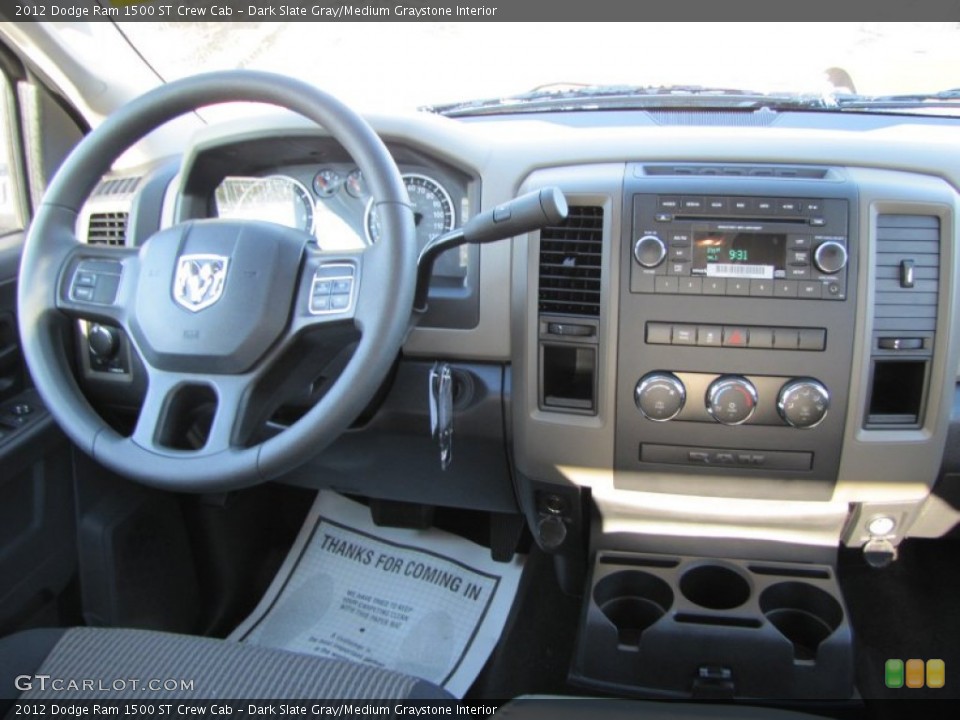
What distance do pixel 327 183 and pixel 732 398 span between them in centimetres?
85

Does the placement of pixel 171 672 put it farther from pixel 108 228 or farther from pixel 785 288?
pixel 785 288

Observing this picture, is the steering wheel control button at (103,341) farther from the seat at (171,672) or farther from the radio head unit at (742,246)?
the radio head unit at (742,246)

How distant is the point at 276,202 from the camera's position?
1.55m

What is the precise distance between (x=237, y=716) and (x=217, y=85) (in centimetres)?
88

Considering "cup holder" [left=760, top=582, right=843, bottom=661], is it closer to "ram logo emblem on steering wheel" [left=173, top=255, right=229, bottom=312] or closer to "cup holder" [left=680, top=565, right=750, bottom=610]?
"cup holder" [left=680, top=565, right=750, bottom=610]

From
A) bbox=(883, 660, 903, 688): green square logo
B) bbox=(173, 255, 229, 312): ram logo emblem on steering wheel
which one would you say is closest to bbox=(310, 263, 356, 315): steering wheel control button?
bbox=(173, 255, 229, 312): ram logo emblem on steering wheel

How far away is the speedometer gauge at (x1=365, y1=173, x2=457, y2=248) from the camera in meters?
1.44

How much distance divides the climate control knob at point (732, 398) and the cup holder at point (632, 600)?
14.7 inches

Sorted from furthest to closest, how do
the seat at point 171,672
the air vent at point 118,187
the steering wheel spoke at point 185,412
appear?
the air vent at point 118,187 → the steering wheel spoke at point 185,412 → the seat at point 171,672

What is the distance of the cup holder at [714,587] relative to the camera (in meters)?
1.47

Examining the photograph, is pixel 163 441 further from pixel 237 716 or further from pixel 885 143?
pixel 885 143

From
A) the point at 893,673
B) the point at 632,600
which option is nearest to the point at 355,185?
the point at 632,600

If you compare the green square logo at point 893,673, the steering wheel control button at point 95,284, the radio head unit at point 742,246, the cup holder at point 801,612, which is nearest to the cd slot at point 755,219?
the radio head unit at point 742,246
